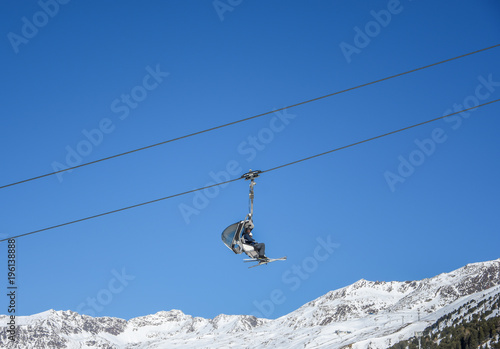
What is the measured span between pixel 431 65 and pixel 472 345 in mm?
191404

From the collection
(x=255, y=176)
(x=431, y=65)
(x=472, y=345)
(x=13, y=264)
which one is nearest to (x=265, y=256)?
(x=255, y=176)

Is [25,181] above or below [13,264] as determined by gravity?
below

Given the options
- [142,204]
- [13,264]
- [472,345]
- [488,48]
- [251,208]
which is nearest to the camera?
[488,48]

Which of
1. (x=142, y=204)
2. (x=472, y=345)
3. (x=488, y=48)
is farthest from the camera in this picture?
(x=472, y=345)

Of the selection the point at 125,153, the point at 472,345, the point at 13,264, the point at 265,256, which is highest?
the point at 472,345

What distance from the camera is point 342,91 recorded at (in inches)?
898

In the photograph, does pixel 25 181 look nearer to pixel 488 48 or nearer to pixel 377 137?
pixel 377 137

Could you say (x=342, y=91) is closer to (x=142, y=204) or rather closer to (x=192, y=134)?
(x=192, y=134)

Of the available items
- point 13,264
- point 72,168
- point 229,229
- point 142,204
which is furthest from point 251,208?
point 13,264

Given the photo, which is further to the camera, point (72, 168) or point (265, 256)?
point (265, 256)

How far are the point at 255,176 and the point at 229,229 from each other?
354cm

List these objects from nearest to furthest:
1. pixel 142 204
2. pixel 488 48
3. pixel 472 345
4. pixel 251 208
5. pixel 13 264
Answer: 1. pixel 488 48
2. pixel 142 204
3. pixel 251 208
4. pixel 13 264
5. pixel 472 345

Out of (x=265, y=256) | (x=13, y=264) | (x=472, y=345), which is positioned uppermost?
(x=472, y=345)

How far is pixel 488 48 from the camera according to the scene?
21.8 m
